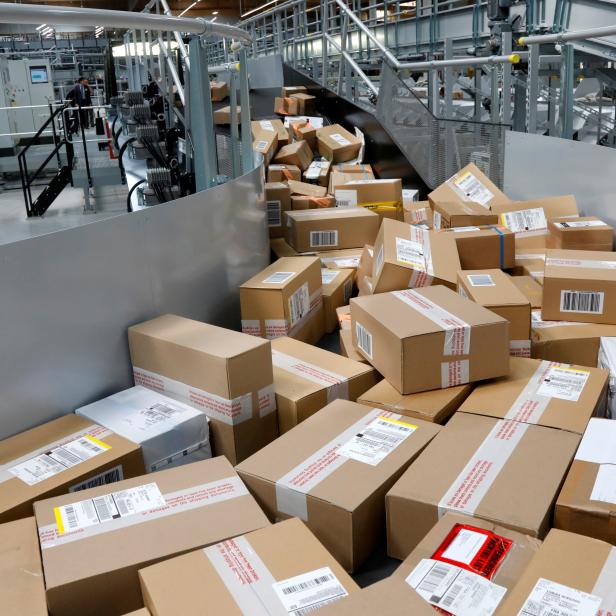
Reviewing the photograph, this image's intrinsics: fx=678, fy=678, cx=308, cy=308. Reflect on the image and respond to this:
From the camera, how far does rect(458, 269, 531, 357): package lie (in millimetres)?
2293

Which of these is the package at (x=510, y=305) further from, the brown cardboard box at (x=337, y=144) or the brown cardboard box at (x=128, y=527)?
the brown cardboard box at (x=337, y=144)

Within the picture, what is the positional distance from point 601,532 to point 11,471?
1.34 meters

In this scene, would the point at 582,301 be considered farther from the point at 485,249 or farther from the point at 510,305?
the point at 485,249

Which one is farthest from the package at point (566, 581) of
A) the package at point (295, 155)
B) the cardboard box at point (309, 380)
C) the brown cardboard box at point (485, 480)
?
the package at point (295, 155)

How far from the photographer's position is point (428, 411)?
6.27ft

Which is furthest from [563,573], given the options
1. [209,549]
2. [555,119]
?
[555,119]

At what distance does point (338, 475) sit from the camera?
1.60 meters

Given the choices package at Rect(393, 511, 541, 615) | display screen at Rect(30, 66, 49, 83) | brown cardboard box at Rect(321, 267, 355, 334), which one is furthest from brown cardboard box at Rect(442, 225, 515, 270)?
display screen at Rect(30, 66, 49, 83)

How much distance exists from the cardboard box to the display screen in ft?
19.4

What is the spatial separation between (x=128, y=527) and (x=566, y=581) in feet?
2.74

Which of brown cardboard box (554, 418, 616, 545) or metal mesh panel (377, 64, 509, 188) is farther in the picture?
metal mesh panel (377, 64, 509, 188)

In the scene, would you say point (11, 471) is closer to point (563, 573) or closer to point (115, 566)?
point (115, 566)

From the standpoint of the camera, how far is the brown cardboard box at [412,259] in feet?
8.51

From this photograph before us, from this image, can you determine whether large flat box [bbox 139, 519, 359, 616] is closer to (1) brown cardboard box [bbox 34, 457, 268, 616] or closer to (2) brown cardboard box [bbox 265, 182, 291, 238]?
(1) brown cardboard box [bbox 34, 457, 268, 616]
